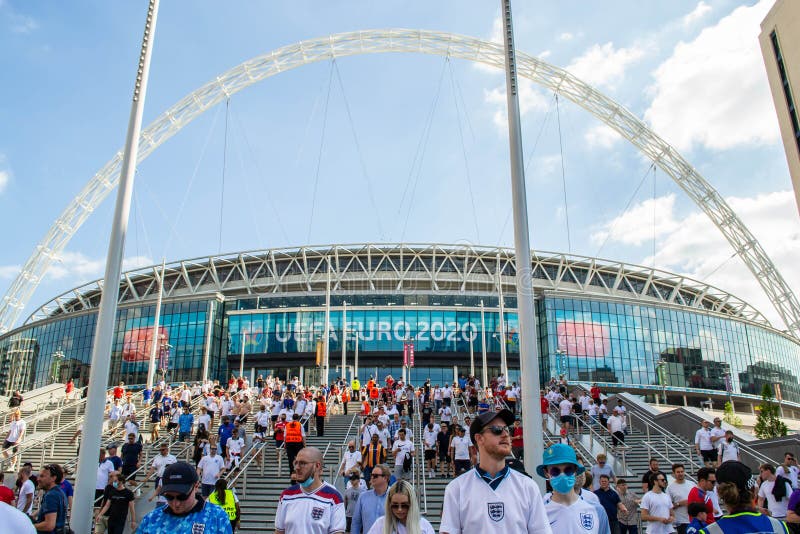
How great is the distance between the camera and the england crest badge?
3.78m

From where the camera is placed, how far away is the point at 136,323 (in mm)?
68625

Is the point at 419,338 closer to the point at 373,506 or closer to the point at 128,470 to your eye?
the point at 128,470

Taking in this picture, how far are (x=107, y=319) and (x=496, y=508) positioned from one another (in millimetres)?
10652

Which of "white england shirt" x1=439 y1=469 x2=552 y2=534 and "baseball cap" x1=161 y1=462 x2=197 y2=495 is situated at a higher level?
"baseball cap" x1=161 y1=462 x2=197 y2=495

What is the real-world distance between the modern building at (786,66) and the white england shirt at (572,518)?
98.0ft

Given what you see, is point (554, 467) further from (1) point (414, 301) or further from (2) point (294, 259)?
(2) point (294, 259)

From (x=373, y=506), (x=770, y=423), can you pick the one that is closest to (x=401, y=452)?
(x=373, y=506)

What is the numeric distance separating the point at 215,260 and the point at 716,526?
78662 millimetres

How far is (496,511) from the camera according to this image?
3797 mm

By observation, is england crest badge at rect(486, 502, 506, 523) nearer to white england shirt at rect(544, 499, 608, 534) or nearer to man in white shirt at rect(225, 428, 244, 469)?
white england shirt at rect(544, 499, 608, 534)

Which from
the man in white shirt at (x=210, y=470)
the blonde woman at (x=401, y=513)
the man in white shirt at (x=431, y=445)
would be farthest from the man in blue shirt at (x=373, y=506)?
the man in white shirt at (x=431, y=445)

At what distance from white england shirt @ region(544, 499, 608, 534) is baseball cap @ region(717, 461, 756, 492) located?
3.39 feet

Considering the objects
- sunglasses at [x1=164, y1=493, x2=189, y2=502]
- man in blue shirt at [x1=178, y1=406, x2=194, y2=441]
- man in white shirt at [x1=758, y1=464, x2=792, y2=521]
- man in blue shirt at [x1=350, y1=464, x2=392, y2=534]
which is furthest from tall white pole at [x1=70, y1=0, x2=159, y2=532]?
man in white shirt at [x1=758, y1=464, x2=792, y2=521]

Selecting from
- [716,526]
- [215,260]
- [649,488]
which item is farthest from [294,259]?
[716,526]
